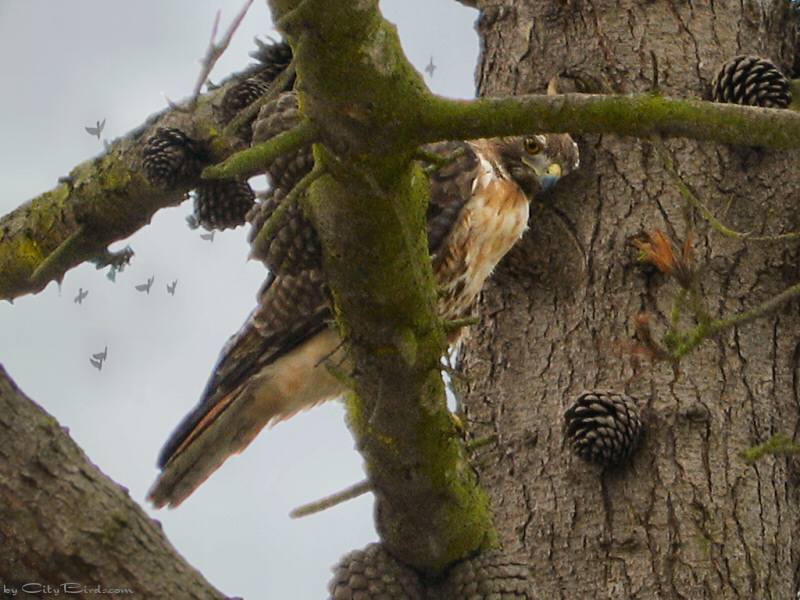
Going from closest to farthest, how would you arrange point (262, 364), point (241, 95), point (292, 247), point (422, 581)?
point (292, 247) → point (422, 581) → point (241, 95) → point (262, 364)

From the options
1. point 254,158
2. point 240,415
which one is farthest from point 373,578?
point 240,415

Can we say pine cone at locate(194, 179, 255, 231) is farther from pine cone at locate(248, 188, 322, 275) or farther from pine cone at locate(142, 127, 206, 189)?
pine cone at locate(248, 188, 322, 275)

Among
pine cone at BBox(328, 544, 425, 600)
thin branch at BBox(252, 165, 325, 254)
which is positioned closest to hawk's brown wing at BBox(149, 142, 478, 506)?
pine cone at BBox(328, 544, 425, 600)

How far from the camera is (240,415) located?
12.5 feet

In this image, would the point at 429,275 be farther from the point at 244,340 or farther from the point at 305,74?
the point at 244,340

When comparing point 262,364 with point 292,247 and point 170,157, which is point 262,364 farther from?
point 292,247

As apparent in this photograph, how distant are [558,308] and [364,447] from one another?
1198 millimetres

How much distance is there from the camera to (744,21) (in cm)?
378

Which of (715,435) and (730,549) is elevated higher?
(715,435)

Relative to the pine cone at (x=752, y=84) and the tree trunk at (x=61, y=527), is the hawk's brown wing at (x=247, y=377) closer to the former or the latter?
the pine cone at (x=752, y=84)

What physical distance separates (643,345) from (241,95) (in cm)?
156

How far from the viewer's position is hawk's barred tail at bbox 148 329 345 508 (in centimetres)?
361

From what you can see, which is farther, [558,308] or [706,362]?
[558,308]

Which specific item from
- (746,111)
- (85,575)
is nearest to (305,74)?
(746,111)
